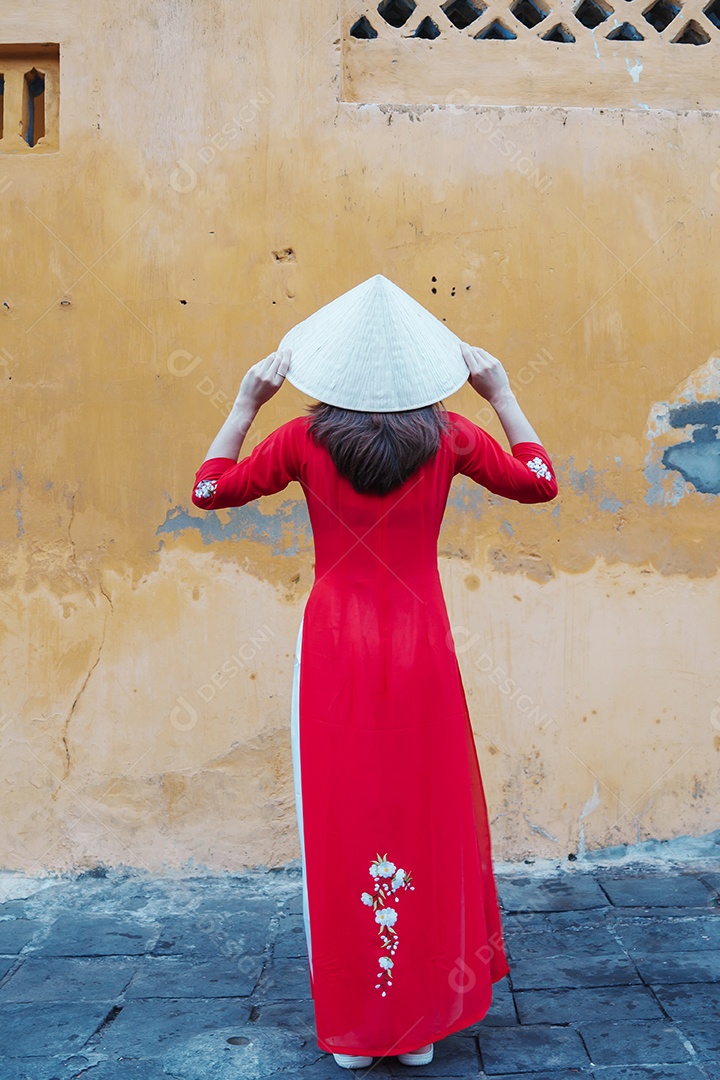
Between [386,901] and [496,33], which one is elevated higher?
[496,33]

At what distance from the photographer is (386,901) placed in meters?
2.31

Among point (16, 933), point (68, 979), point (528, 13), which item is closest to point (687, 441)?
point (528, 13)

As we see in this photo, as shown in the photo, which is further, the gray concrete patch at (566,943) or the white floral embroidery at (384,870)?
the gray concrete patch at (566,943)

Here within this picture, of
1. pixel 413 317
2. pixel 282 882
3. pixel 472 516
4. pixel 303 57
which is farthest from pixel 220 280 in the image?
pixel 282 882

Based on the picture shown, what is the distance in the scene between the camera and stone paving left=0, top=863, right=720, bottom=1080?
235 centimetres

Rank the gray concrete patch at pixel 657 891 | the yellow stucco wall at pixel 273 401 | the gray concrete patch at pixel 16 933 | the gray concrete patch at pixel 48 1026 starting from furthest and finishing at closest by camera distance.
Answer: the yellow stucco wall at pixel 273 401 → the gray concrete patch at pixel 657 891 → the gray concrete patch at pixel 16 933 → the gray concrete patch at pixel 48 1026

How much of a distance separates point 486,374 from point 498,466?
206 millimetres

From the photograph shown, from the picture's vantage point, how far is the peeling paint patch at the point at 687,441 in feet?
11.8

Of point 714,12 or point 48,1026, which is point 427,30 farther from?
point 48,1026

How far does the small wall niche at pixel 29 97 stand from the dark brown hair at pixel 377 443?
2.03 m

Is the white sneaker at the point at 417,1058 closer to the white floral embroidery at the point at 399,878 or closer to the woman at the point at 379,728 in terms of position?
the woman at the point at 379,728

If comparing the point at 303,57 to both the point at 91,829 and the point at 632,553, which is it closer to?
the point at 632,553

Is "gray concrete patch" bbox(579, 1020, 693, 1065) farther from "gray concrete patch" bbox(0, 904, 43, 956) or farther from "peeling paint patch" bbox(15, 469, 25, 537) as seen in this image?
"peeling paint patch" bbox(15, 469, 25, 537)

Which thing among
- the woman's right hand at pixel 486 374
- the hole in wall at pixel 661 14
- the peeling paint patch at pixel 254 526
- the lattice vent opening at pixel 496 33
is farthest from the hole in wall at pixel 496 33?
the woman's right hand at pixel 486 374
